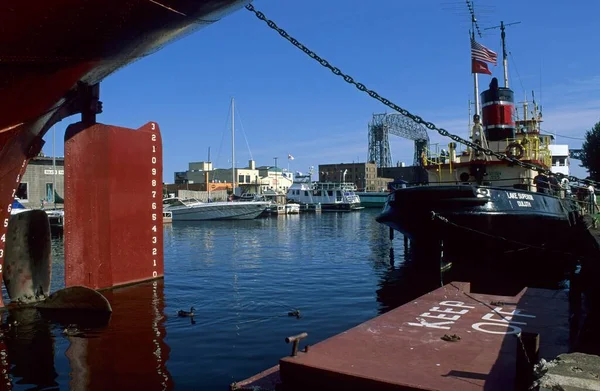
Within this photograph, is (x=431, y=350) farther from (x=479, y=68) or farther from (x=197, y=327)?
(x=479, y=68)

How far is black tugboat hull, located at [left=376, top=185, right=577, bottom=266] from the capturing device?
45.6ft

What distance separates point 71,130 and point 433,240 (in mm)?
10111

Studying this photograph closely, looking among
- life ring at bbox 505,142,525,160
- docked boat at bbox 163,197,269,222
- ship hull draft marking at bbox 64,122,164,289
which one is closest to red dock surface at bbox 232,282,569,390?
ship hull draft marking at bbox 64,122,164,289

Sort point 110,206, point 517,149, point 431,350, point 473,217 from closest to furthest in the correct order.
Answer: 1. point 431,350
2. point 110,206
3. point 473,217
4. point 517,149

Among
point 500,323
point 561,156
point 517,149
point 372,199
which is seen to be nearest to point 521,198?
point 517,149

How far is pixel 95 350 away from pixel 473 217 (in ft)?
33.6

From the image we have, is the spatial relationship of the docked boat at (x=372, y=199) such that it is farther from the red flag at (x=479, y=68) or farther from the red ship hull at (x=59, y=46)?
the red ship hull at (x=59, y=46)

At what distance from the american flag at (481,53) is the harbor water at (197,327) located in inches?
369

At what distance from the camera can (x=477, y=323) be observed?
6746 mm

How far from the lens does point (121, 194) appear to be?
1023 centimetres

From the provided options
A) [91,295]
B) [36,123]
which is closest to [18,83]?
[36,123]

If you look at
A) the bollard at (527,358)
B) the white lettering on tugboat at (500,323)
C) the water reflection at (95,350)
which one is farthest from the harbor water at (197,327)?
the bollard at (527,358)

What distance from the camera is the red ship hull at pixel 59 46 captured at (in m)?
5.80

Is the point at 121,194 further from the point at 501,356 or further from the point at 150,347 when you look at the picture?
the point at 501,356
